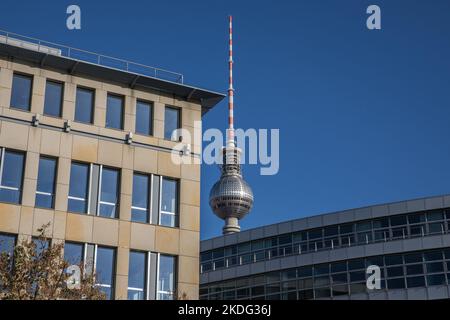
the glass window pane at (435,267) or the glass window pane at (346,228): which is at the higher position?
the glass window pane at (346,228)

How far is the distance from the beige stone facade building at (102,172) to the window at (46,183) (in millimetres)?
44

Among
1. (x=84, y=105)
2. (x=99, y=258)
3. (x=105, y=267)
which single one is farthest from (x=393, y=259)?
(x=84, y=105)

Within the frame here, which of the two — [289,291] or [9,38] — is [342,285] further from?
[9,38]

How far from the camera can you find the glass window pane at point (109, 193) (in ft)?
108

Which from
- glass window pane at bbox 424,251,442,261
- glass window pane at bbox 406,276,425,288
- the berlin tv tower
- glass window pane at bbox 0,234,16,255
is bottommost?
glass window pane at bbox 0,234,16,255

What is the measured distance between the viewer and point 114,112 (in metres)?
35.0

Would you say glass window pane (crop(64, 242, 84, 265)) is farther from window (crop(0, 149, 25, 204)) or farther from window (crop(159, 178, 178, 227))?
window (crop(159, 178, 178, 227))

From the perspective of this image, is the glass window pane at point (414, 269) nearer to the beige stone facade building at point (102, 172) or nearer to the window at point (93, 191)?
the beige stone facade building at point (102, 172)

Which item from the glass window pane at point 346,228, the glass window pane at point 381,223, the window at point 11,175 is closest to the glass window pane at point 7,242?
the window at point 11,175

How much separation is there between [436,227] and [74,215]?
29182 millimetres

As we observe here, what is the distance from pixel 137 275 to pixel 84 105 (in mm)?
8407

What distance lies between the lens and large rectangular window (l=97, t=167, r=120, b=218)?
32.8m

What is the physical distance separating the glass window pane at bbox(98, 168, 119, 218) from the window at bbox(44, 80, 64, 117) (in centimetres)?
352

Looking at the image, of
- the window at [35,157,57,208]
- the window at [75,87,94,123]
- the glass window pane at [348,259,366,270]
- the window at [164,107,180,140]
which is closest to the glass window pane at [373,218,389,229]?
the glass window pane at [348,259,366,270]
